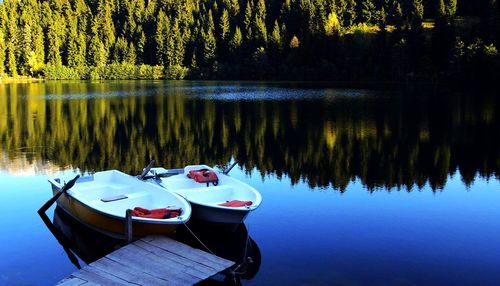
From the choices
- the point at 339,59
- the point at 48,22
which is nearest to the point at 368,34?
the point at 339,59

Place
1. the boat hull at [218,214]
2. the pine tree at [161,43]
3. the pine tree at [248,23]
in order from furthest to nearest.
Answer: the pine tree at [161,43], the pine tree at [248,23], the boat hull at [218,214]

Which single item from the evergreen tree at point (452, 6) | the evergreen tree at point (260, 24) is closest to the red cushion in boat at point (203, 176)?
the evergreen tree at point (452, 6)

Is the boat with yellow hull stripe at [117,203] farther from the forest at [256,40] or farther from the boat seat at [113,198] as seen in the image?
the forest at [256,40]

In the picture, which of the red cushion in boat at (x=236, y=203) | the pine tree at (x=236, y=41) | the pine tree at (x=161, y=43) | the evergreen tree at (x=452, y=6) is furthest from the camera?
the pine tree at (x=161, y=43)

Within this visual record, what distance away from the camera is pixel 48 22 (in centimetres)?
13712

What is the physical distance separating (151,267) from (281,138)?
2282 cm

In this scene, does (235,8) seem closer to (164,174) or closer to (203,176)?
(164,174)

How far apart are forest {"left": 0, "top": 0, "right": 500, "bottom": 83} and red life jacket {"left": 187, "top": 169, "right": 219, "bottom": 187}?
2799 inches

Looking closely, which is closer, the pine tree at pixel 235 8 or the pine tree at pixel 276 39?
the pine tree at pixel 276 39

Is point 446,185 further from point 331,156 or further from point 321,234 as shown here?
point 321,234

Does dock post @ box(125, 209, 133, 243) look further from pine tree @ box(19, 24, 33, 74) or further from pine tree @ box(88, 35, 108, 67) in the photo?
pine tree @ box(88, 35, 108, 67)

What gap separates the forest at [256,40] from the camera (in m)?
91.4

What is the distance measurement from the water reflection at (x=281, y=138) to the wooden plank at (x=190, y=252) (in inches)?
391

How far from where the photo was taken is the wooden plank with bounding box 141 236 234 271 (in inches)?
466
